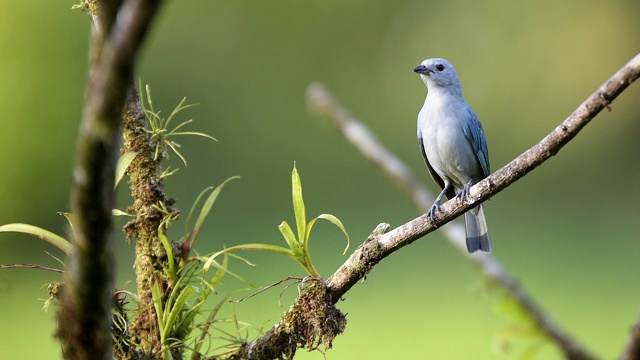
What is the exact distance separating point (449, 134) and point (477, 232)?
37 cm

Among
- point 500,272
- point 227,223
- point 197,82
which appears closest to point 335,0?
point 197,82

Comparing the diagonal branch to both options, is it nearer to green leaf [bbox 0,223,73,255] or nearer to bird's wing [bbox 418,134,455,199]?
green leaf [bbox 0,223,73,255]

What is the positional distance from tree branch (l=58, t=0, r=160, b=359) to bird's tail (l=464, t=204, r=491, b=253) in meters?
1.69

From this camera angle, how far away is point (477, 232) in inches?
90.0

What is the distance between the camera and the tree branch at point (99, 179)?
48 centimetres

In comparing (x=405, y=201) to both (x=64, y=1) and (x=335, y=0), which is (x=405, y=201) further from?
(x=64, y=1)

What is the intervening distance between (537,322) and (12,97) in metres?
4.58

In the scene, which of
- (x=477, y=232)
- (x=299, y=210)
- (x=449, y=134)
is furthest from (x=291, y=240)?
(x=477, y=232)

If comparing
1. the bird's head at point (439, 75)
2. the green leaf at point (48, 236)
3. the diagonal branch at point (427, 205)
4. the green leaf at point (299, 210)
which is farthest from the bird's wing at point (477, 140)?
the green leaf at point (48, 236)

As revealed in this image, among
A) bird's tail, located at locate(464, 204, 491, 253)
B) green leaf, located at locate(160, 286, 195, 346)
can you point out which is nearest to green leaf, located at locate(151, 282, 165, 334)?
green leaf, located at locate(160, 286, 195, 346)

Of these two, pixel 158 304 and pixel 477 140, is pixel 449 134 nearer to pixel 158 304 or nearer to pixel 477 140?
pixel 477 140

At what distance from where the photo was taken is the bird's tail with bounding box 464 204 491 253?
225 centimetres

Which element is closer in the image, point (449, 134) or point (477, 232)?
point (449, 134)

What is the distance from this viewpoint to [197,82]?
568cm
